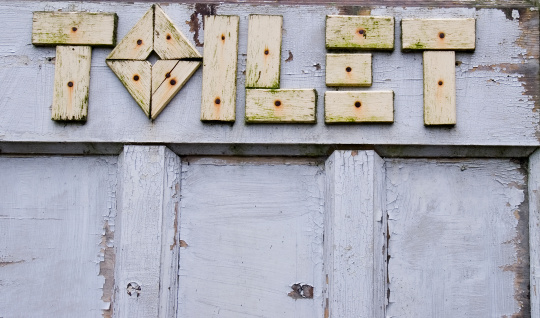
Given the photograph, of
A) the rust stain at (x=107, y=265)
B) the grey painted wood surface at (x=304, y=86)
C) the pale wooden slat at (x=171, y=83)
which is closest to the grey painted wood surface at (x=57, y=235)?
the rust stain at (x=107, y=265)

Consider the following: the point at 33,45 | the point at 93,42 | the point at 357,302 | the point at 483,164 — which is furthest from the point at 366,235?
the point at 33,45

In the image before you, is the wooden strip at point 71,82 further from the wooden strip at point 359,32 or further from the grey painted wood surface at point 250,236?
the wooden strip at point 359,32

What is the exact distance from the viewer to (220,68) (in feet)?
5.58

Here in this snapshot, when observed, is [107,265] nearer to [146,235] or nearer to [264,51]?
[146,235]

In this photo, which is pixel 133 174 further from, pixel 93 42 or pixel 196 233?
pixel 93 42

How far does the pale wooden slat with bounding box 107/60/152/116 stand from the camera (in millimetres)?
1705

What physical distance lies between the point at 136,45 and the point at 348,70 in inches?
26.3

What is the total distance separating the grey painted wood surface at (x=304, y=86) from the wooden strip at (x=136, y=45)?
0.13 ft

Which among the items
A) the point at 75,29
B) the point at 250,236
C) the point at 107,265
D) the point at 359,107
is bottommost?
the point at 107,265

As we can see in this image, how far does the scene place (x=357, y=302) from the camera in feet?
5.32

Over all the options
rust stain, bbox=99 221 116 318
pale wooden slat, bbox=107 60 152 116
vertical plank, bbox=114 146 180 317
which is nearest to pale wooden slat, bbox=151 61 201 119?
pale wooden slat, bbox=107 60 152 116

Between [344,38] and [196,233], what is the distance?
30.3 inches

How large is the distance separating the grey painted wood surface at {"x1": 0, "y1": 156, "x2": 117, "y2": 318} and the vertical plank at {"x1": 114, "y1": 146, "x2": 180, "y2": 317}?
0.08m

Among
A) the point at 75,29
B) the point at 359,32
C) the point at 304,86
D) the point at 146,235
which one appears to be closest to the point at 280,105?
the point at 304,86
